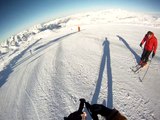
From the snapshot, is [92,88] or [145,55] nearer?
[92,88]

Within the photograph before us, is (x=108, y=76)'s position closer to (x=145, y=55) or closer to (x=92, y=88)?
(x=92, y=88)

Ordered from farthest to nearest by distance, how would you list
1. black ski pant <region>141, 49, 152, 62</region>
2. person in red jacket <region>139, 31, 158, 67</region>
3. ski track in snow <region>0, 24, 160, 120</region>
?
black ski pant <region>141, 49, 152, 62</region>, person in red jacket <region>139, 31, 158, 67</region>, ski track in snow <region>0, 24, 160, 120</region>

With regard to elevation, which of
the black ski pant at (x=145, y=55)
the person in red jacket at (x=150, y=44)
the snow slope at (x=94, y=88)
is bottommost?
the snow slope at (x=94, y=88)

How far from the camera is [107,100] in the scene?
699 centimetres

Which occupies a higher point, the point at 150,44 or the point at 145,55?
the point at 150,44

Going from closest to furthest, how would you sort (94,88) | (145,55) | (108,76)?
(94,88), (145,55), (108,76)

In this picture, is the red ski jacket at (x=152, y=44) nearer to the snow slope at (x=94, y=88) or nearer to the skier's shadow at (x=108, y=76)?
the snow slope at (x=94, y=88)

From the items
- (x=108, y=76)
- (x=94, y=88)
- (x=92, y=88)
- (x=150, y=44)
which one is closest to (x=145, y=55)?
(x=150, y=44)

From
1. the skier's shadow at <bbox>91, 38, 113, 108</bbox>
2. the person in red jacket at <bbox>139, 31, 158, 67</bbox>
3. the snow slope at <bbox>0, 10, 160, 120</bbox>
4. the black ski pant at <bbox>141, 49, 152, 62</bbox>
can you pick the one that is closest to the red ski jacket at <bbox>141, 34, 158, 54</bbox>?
the person in red jacket at <bbox>139, 31, 158, 67</bbox>

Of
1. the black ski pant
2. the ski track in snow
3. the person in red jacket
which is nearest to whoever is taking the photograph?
the ski track in snow

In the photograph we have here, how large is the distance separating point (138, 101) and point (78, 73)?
508cm

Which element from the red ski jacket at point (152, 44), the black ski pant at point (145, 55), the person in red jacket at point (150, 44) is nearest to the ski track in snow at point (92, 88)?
the black ski pant at point (145, 55)

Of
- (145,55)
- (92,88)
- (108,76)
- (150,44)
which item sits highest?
(150,44)

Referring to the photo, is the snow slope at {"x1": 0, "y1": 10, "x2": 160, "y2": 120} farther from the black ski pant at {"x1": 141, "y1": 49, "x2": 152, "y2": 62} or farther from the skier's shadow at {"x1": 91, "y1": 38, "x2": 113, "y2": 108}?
the black ski pant at {"x1": 141, "y1": 49, "x2": 152, "y2": 62}
